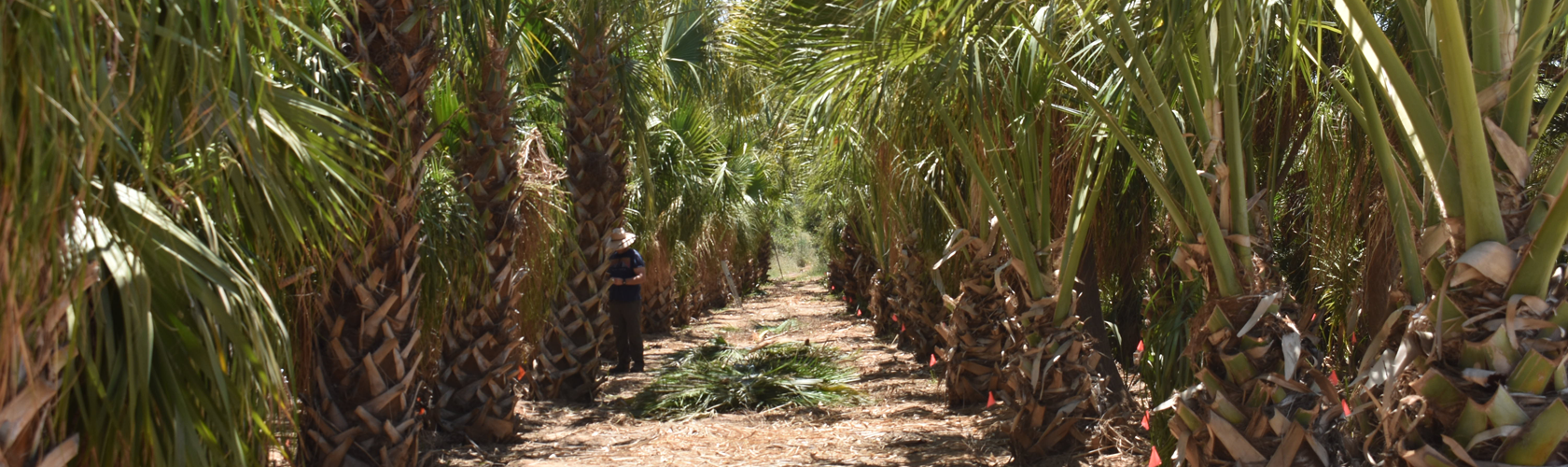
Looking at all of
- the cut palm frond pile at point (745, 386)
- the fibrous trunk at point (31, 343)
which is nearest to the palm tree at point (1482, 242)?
the fibrous trunk at point (31, 343)

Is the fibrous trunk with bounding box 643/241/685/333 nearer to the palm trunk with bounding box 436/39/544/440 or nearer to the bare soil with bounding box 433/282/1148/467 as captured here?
the bare soil with bounding box 433/282/1148/467

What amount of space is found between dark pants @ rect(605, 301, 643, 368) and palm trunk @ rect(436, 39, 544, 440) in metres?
3.20

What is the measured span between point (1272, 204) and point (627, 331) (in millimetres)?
7198

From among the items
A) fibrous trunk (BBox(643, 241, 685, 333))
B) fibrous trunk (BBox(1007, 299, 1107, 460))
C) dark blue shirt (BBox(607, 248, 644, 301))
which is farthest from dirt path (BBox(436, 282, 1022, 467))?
fibrous trunk (BBox(643, 241, 685, 333))

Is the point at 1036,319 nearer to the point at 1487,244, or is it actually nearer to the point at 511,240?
the point at 1487,244

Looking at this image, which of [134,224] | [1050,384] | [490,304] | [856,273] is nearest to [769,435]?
[490,304]

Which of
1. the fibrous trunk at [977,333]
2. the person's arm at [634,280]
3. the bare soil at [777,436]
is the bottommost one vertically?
the bare soil at [777,436]

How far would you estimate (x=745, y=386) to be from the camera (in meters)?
8.42

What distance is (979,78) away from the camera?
4570mm

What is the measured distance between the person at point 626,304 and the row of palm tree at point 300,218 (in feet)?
3.28

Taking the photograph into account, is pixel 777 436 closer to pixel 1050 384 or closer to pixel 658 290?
pixel 1050 384

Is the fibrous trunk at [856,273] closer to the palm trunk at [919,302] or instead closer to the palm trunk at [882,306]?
the palm trunk at [882,306]

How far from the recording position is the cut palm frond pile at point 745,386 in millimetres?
7984

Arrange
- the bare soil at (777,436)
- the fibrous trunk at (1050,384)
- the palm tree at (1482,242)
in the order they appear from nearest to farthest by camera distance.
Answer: the palm tree at (1482,242) < the fibrous trunk at (1050,384) < the bare soil at (777,436)
